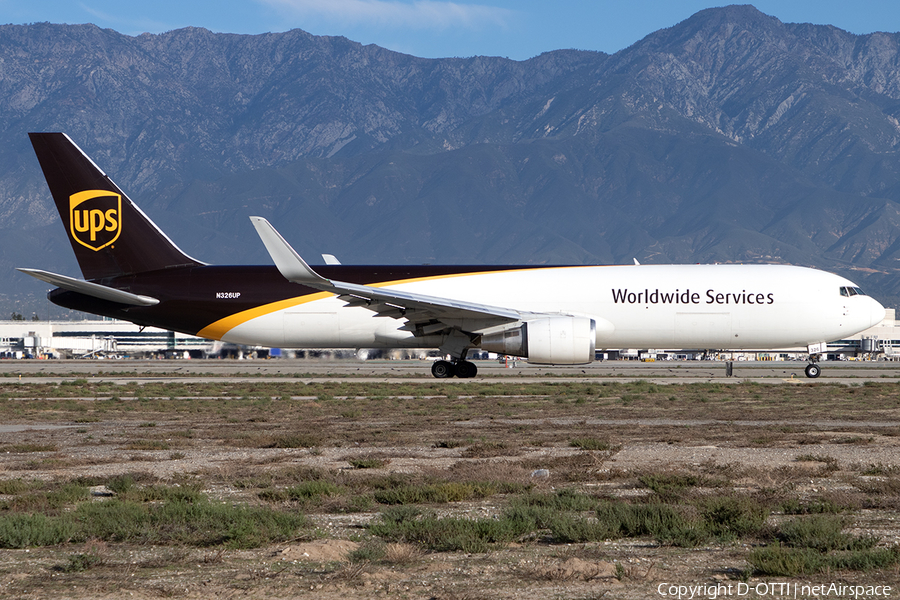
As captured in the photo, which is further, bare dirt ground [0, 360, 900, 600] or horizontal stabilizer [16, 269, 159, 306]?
horizontal stabilizer [16, 269, 159, 306]

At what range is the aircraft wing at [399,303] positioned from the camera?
29.0 m

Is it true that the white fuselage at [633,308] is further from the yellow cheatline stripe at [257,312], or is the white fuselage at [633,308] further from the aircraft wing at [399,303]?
the aircraft wing at [399,303]

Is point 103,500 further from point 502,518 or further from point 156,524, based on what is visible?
point 502,518

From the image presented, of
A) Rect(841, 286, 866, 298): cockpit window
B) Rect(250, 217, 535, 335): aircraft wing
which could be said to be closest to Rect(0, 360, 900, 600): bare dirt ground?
Rect(250, 217, 535, 335): aircraft wing

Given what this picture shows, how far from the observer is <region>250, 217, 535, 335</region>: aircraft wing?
29.0 meters

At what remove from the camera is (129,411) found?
23.7 meters

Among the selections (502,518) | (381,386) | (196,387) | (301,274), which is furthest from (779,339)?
(502,518)

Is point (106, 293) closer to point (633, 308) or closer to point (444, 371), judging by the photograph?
point (444, 371)

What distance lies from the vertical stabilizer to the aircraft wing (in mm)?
5630

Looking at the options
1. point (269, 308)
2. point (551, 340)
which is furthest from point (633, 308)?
point (269, 308)

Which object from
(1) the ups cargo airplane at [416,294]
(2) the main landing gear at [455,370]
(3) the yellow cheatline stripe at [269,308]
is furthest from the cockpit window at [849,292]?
(2) the main landing gear at [455,370]

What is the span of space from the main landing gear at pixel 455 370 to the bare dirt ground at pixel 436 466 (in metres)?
5.49

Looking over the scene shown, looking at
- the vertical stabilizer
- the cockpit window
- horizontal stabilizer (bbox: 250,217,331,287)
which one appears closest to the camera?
horizontal stabilizer (bbox: 250,217,331,287)

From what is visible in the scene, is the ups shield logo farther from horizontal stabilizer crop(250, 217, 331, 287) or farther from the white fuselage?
horizontal stabilizer crop(250, 217, 331, 287)
